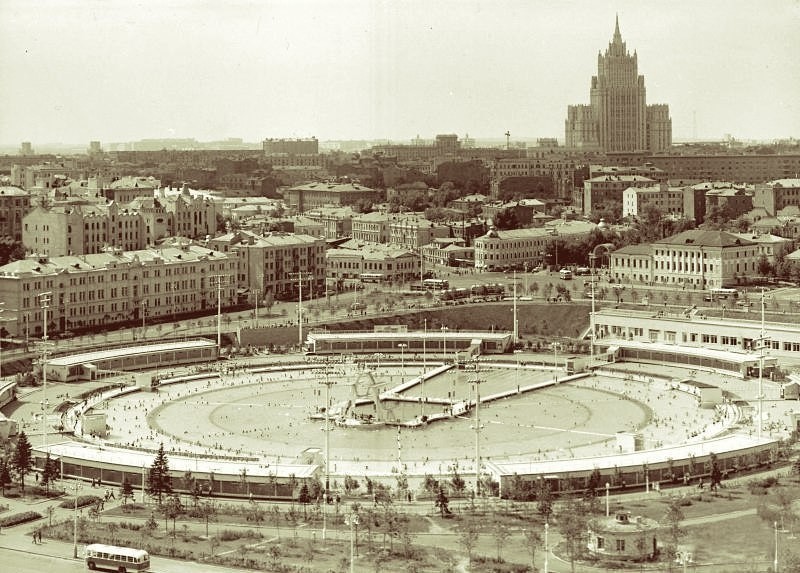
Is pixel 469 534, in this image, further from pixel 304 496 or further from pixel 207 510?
pixel 207 510

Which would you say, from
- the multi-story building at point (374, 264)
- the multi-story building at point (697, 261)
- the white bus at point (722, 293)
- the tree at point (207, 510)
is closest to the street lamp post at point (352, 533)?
the tree at point (207, 510)

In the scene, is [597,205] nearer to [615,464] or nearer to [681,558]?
[615,464]

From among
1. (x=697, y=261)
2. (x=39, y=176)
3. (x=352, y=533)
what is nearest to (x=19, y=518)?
(x=352, y=533)

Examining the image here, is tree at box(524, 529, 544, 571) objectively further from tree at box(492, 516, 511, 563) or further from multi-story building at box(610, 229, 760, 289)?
multi-story building at box(610, 229, 760, 289)

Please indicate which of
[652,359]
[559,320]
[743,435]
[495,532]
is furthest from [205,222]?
[495,532]

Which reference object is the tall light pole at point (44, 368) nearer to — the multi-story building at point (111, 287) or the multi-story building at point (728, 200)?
the multi-story building at point (111, 287)

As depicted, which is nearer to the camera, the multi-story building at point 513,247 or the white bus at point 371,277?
the white bus at point 371,277

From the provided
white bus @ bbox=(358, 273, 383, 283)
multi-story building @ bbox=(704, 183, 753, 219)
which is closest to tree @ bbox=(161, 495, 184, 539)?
white bus @ bbox=(358, 273, 383, 283)
